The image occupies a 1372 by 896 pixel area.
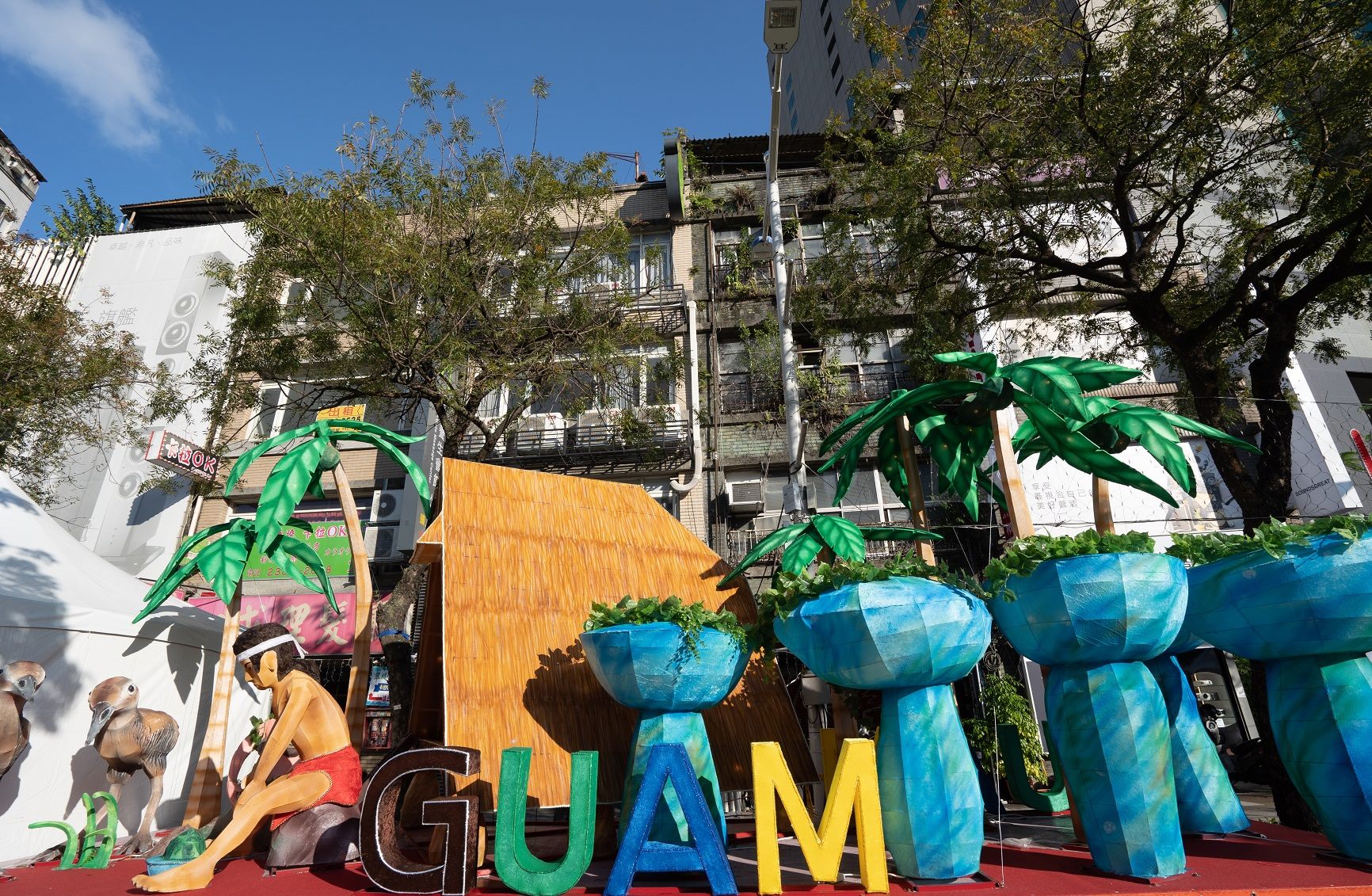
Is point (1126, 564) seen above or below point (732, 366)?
below

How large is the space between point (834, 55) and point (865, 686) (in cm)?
2978

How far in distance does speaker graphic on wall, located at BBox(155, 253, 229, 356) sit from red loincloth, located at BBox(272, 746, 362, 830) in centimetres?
1835

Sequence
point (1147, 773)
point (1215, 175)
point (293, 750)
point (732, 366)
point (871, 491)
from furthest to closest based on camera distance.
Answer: point (732, 366)
point (871, 491)
point (1215, 175)
point (293, 750)
point (1147, 773)

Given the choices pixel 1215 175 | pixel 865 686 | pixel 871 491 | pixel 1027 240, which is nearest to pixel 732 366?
pixel 871 491

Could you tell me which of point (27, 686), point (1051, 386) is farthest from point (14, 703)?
point (1051, 386)

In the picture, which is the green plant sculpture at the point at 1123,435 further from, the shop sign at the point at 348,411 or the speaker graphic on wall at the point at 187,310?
the speaker graphic on wall at the point at 187,310

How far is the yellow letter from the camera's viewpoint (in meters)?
4.11

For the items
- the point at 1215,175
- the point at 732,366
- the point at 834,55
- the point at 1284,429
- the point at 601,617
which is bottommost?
the point at 601,617

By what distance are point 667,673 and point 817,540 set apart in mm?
1691

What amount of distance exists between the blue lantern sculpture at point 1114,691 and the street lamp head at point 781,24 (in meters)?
7.20

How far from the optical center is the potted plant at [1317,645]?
422 cm

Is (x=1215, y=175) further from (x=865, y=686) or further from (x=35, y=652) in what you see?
(x=35, y=652)

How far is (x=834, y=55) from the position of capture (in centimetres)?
2878

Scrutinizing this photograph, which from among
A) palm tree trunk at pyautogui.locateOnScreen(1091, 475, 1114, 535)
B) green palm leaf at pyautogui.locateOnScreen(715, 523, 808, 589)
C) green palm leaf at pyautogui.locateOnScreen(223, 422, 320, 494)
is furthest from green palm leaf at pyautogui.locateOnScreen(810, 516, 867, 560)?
green palm leaf at pyautogui.locateOnScreen(223, 422, 320, 494)
